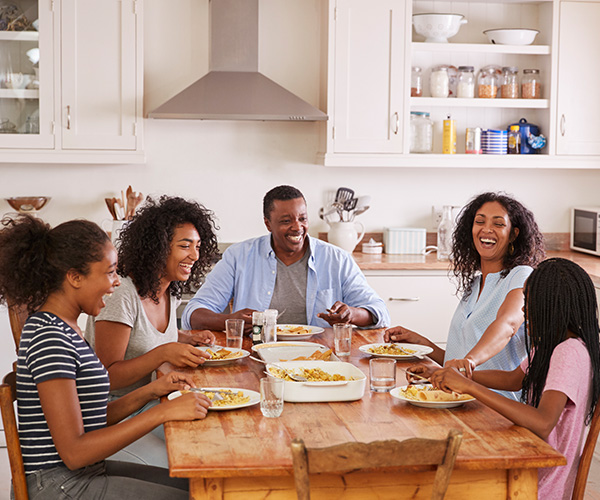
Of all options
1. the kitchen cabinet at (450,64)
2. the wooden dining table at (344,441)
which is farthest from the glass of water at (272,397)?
the kitchen cabinet at (450,64)

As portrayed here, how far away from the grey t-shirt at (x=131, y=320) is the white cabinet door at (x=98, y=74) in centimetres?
195

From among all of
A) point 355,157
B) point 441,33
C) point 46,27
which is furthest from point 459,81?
point 46,27

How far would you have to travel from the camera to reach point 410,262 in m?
4.30

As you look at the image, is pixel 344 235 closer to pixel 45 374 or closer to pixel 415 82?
pixel 415 82

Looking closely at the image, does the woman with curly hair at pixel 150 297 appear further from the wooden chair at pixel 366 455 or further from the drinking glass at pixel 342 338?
the wooden chair at pixel 366 455

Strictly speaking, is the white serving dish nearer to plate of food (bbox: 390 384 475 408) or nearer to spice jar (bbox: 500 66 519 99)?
plate of food (bbox: 390 384 475 408)

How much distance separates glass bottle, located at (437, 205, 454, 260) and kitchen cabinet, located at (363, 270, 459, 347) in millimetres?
311

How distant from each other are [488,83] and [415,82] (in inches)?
16.3

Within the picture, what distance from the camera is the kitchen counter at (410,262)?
13.7 feet

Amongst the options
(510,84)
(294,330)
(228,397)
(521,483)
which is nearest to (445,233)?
(510,84)

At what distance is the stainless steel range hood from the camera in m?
4.09

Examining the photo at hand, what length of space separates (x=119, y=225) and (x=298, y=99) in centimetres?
118

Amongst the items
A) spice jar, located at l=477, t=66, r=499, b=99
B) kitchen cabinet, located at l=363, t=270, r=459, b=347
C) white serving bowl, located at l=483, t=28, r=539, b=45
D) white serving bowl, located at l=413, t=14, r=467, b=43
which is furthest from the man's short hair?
white serving bowl, located at l=483, t=28, r=539, b=45

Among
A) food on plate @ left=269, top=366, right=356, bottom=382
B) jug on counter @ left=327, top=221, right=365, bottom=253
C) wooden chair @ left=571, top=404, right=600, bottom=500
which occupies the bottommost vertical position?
wooden chair @ left=571, top=404, right=600, bottom=500
